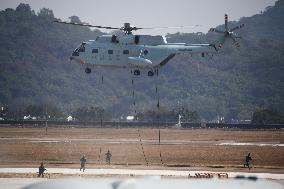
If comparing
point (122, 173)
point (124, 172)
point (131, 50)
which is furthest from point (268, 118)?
point (122, 173)

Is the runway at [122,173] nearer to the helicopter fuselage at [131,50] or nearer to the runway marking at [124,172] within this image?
the runway marking at [124,172]

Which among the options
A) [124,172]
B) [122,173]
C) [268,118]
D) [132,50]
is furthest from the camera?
[268,118]

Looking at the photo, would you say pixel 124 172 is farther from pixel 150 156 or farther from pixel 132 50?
pixel 150 156

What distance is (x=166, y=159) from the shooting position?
54.2 m

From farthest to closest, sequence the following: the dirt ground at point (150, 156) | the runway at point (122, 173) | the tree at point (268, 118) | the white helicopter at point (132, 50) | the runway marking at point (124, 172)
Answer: the tree at point (268, 118) → the white helicopter at point (132, 50) → the dirt ground at point (150, 156) → the runway marking at point (124, 172) → the runway at point (122, 173)

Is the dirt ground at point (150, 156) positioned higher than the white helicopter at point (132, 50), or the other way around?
the white helicopter at point (132, 50)

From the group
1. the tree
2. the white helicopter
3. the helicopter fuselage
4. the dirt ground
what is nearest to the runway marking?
the dirt ground

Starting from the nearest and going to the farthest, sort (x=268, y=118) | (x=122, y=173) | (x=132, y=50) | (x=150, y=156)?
1. (x=122, y=173)
2. (x=132, y=50)
3. (x=150, y=156)
4. (x=268, y=118)

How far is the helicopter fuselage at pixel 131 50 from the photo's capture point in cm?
4903

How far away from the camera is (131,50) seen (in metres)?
49.2

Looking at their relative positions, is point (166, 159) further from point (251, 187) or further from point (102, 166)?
point (251, 187)

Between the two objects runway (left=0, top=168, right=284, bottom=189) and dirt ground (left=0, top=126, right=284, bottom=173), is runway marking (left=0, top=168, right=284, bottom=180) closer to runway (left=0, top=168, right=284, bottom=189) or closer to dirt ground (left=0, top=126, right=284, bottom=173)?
runway (left=0, top=168, right=284, bottom=189)

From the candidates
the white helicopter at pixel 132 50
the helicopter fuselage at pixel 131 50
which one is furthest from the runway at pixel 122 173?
the helicopter fuselage at pixel 131 50

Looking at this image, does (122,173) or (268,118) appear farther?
(268,118)
